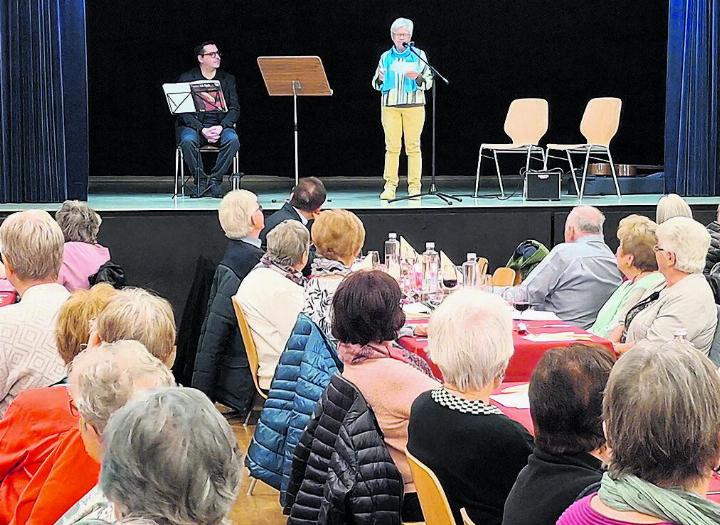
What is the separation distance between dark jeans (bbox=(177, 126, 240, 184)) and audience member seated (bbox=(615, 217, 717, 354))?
5.39 m

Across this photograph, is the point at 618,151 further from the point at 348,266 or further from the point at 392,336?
the point at 392,336

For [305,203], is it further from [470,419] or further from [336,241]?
[470,419]

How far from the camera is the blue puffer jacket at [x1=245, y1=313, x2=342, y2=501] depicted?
3.53 meters

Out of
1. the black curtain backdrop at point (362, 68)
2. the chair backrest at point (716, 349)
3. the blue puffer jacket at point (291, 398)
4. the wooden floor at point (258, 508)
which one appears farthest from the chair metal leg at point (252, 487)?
the black curtain backdrop at point (362, 68)

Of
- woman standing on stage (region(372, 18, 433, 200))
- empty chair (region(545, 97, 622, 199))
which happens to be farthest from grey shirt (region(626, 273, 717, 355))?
empty chair (region(545, 97, 622, 199))

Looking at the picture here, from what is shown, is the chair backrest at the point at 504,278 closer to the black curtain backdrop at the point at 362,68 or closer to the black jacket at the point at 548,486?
the black jacket at the point at 548,486

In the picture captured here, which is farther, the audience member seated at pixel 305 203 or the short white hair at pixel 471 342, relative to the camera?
the audience member seated at pixel 305 203

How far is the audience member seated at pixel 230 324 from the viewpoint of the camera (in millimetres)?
5320

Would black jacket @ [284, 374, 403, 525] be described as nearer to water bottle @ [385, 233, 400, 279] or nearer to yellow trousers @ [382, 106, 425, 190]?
water bottle @ [385, 233, 400, 279]

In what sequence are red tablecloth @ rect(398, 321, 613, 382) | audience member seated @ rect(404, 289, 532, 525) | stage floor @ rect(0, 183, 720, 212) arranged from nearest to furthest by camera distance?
audience member seated @ rect(404, 289, 532, 525), red tablecloth @ rect(398, 321, 613, 382), stage floor @ rect(0, 183, 720, 212)

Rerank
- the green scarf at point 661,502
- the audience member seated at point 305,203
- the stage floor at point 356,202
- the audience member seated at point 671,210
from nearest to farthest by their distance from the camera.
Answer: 1. the green scarf at point 661,502
2. the audience member seated at point 671,210
3. the audience member seated at point 305,203
4. the stage floor at point 356,202

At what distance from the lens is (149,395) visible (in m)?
1.66

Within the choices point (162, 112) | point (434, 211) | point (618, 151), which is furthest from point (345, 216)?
point (618, 151)

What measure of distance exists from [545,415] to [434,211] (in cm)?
591
